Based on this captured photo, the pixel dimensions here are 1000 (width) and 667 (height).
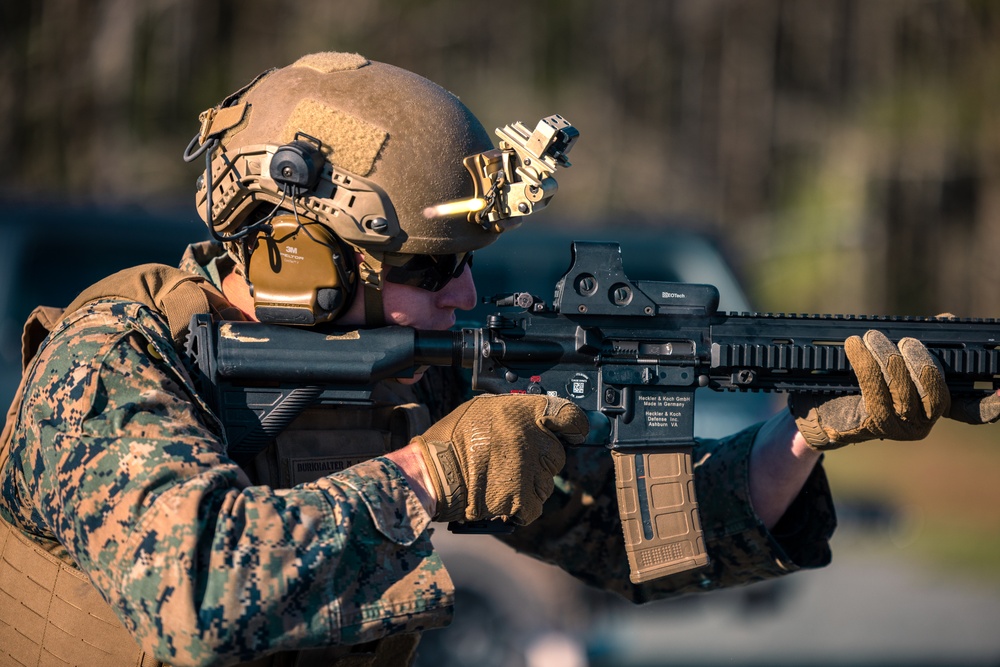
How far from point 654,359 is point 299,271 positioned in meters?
1.05

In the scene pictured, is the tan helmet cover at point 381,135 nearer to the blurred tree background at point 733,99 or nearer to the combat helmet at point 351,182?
the combat helmet at point 351,182

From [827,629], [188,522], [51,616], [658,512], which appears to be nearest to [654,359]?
[658,512]

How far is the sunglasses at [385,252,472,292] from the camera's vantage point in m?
3.23

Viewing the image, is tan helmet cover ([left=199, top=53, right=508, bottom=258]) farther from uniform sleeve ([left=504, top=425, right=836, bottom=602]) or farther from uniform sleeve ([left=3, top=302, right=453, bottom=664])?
uniform sleeve ([left=504, top=425, right=836, bottom=602])

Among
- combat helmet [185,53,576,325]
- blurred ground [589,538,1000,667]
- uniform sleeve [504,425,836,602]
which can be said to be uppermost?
combat helmet [185,53,576,325]

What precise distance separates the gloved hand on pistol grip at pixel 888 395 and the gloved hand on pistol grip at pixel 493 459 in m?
0.84

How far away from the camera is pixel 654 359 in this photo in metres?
3.52

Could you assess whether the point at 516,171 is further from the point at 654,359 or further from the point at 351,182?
the point at 654,359

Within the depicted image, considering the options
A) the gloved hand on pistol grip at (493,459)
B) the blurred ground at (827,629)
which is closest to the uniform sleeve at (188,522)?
the gloved hand on pistol grip at (493,459)

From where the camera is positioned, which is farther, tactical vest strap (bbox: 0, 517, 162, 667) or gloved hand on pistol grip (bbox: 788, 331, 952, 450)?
gloved hand on pistol grip (bbox: 788, 331, 952, 450)

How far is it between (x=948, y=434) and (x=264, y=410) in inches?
495

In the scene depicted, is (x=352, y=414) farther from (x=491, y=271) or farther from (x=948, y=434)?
(x=948, y=434)

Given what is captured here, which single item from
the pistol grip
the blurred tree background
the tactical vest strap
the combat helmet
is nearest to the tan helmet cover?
the combat helmet

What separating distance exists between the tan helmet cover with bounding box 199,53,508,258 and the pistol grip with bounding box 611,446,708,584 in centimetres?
79
